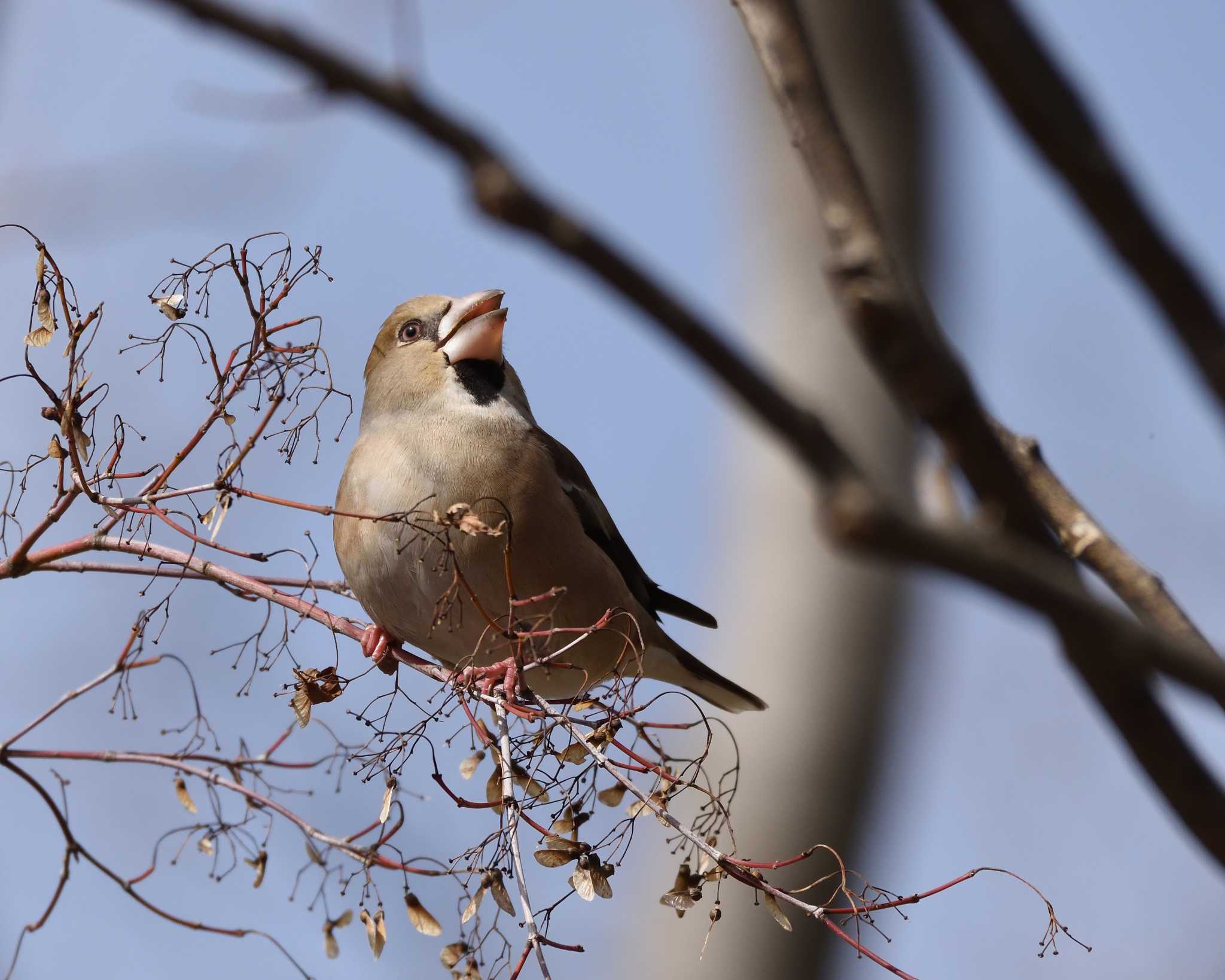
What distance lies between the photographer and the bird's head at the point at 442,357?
472 centimetres

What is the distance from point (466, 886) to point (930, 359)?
200 cm

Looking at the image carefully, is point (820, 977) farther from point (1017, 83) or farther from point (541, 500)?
point (1017, 83)

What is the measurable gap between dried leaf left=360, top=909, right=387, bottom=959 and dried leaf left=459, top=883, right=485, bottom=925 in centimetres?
20

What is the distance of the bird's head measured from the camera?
4.72 meters

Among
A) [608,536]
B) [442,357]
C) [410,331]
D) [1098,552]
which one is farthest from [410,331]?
[1098,552]

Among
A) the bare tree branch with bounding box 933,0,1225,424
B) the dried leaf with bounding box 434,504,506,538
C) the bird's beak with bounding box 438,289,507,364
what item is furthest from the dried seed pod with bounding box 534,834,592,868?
the bird's beak with bounding box 438,289,507,364

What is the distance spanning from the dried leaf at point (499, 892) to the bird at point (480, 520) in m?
1.03

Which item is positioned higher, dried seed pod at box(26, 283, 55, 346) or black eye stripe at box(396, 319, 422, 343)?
black eye stripe at box(396, 319, 422, 343)

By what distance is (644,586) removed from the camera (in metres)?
5.16

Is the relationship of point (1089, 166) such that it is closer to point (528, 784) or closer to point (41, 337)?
point (528, 784)

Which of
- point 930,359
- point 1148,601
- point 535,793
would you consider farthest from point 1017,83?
point 535,793

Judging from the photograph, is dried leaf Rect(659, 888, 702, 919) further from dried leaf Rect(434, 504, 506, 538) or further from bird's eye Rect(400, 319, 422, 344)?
bird's eye Rect(400, 319, 422, 344)

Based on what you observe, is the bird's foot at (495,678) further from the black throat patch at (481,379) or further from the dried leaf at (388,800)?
the black throat patch at (481,379)

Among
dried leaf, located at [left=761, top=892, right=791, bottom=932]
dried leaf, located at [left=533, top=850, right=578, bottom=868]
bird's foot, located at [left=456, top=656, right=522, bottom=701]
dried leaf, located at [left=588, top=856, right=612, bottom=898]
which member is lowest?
dried leaf, located at [left=761, top=892, right=791, bottom=932]
